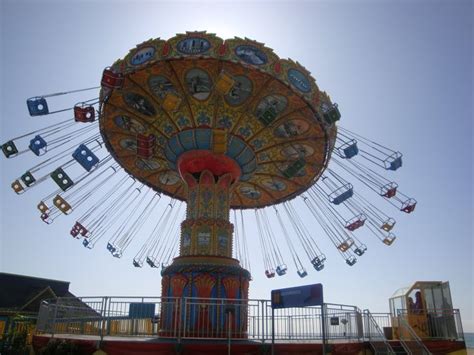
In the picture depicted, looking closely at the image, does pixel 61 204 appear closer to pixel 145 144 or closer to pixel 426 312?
pixel 145 144

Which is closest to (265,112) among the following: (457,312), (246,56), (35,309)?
(246,56)

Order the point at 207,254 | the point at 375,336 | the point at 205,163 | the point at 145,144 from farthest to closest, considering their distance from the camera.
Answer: the point at 205,163 < the point at 145,144 < the point at 207,254 < the point at 375,336

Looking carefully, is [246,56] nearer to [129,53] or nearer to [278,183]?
[129,53]

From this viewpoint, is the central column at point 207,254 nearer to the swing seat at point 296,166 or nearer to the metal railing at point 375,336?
the swing seat at point 296,166

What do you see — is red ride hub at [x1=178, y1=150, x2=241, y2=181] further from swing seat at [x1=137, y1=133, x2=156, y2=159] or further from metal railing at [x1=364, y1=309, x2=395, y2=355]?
metal railing at [x1=364, y1=309, x2=395, y2=355]

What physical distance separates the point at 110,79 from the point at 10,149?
516cm

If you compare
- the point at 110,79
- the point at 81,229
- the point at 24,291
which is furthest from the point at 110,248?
the point at 24,291

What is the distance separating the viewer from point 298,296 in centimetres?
1020

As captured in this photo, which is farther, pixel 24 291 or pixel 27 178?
pixel 24 291

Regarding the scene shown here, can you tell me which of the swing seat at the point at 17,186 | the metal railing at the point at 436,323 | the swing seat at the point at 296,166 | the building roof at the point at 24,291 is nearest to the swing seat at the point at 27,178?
the swing seat at the point at 17,186

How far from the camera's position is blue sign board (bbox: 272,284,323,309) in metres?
9.87

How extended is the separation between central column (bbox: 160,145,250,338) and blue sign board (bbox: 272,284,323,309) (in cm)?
335

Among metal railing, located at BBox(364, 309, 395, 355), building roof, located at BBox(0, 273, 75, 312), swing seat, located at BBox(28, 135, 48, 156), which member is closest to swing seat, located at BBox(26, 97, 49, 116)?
swing seat, located at BBox(28, 135, 48, 156)

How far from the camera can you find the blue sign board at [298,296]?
9.87 meters
